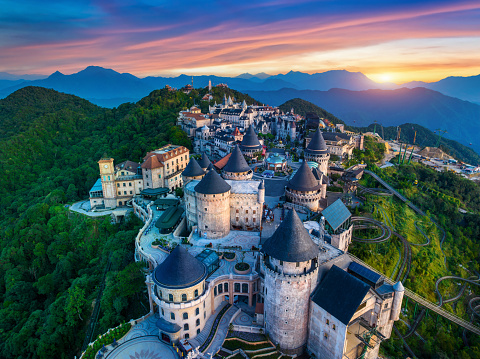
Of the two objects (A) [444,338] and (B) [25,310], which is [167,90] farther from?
(A) [444,338]

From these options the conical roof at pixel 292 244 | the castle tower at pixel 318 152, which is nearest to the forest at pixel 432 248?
the castle tower at pixel 318 152

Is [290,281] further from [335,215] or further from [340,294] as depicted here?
[335,215]

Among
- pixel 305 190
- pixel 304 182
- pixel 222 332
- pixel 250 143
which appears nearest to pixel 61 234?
pixel 222 332

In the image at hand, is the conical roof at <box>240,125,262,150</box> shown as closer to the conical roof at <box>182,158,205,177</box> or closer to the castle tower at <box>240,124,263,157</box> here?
the castle tower at <box>240,124,263,157</box>

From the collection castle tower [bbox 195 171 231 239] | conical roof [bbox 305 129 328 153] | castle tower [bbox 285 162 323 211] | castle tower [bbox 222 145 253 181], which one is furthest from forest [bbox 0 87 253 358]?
conical roof [bbox 305 129 328 153]

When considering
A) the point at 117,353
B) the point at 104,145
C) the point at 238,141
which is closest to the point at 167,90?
the point at 104,145
